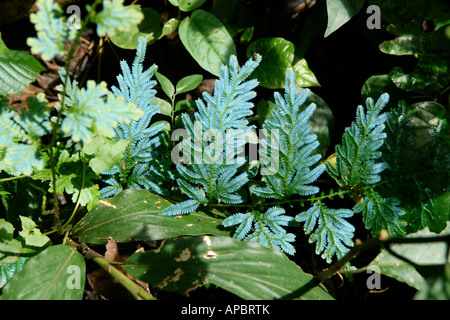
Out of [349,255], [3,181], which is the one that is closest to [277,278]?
[349,255]

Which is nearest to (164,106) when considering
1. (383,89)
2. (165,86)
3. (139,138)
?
(165,86)

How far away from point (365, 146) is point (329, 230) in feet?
1.01

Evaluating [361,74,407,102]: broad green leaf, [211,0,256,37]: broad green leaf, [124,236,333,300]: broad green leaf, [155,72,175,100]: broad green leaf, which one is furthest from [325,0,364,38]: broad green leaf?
[124,236,333,300]: broad green leaf

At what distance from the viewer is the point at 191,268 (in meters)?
1.24

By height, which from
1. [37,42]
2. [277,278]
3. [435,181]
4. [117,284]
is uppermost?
[37,42]

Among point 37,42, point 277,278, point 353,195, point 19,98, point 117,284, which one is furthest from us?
point 19,98

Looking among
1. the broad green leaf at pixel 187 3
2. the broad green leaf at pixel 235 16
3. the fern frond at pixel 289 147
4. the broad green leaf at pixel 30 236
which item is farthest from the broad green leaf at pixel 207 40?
the broad green leaf at pixel 30 236

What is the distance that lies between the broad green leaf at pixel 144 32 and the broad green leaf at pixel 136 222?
718 mm

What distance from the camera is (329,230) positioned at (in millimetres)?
1343

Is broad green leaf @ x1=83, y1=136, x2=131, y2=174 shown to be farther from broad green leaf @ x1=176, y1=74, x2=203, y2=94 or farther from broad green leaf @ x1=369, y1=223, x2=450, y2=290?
broad green leaf @ x1=369, y1=223, x2=450, y2=290

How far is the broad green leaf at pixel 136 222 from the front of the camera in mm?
1343

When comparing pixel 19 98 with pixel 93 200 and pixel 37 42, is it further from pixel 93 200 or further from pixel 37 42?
pixel 37 42

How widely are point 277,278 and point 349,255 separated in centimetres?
25

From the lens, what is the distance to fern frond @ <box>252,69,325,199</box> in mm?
1340
